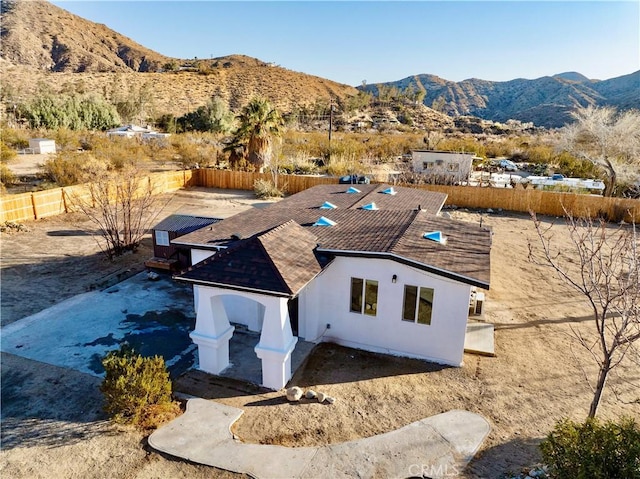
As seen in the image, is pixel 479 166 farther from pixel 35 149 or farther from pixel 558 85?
pixel 558 85

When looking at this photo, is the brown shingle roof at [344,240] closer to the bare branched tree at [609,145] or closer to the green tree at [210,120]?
the bare branched tree at [609,145]

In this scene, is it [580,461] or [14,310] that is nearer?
[580,461]

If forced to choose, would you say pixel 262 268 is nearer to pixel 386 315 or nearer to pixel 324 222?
pixel 386 315

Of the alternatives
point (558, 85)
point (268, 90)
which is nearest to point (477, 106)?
point (558, 85)

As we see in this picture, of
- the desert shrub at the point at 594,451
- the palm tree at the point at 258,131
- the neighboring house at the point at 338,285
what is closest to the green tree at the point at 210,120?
the palm tree at the point at 258,131

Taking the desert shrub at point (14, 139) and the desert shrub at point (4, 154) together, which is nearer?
the desert shrub at point (4, 154)
